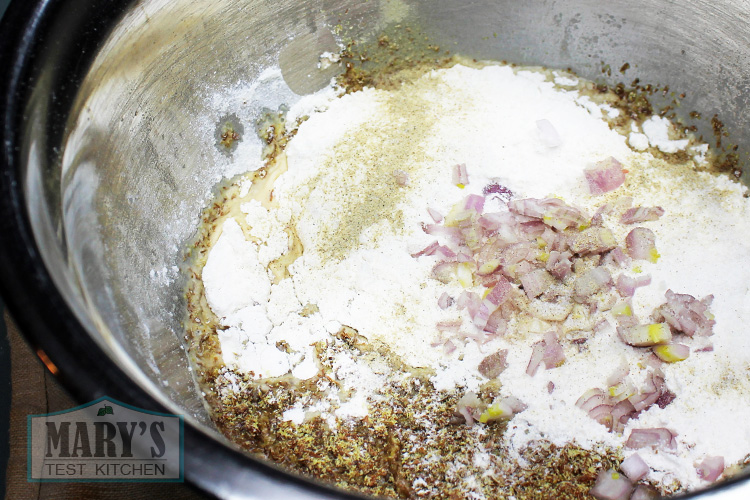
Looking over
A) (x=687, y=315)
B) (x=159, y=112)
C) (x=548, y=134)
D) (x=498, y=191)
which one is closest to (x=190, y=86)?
(x=159, y=112)

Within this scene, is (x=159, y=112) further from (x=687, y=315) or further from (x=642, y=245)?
(x=687, y=315)

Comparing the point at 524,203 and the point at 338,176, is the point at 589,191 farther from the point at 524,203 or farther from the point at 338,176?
the point at 338,176

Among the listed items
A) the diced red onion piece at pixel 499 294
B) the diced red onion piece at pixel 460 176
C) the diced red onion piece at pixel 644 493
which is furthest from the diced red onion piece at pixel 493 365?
the diced red onion piece at pixel 460 176

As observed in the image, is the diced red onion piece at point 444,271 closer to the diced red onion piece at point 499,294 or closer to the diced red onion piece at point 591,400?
the diced red onion piece at point 499,294

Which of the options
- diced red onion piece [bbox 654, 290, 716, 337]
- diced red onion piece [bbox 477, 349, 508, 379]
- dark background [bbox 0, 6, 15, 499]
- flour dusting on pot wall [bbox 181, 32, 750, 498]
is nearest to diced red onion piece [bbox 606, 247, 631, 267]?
flour dusting on pot wall [bbox 181, 32, 750, 498]

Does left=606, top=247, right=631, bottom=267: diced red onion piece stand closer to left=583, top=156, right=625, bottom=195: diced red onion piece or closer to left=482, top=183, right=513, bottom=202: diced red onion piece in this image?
left=583, top=156, right=625, bottom=195: diced red onion piece

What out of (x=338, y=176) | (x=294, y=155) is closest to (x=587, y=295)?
(x=338, y=176)
